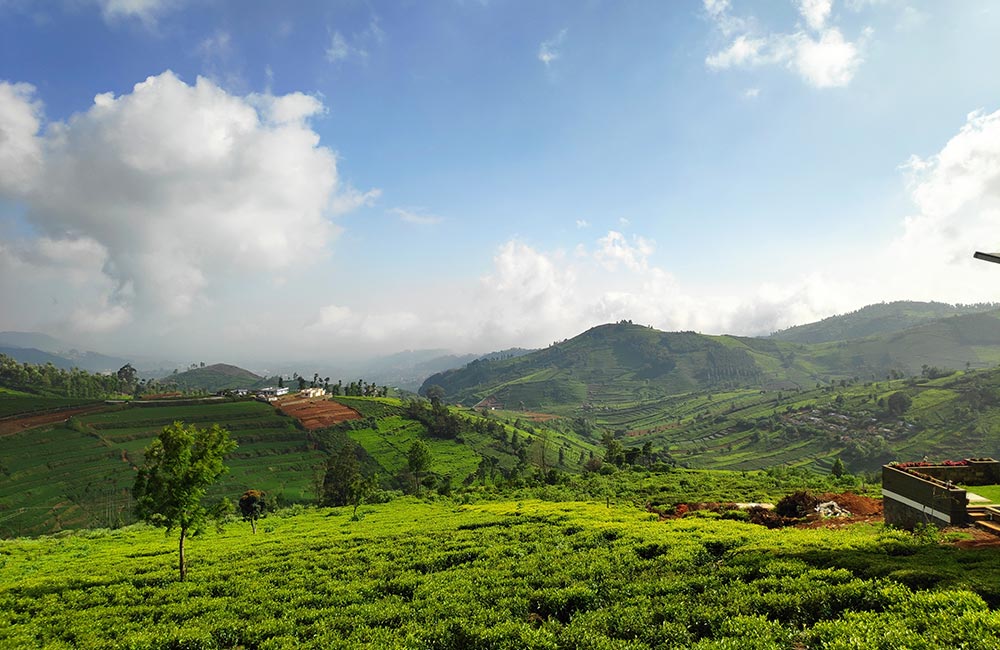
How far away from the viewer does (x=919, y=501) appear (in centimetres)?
2723

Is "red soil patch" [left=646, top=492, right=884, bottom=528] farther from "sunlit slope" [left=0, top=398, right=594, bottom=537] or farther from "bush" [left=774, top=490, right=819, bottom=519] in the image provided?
"sunlit slope" [left=0, top=398, right=594, bottom=537]

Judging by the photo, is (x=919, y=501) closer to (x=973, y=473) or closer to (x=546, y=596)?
(x=973, y=473)

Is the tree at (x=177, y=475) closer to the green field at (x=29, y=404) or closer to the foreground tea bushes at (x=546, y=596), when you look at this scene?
the foreground tea bushes at (x=546, y=596)

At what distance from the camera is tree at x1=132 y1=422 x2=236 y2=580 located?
2706 cm

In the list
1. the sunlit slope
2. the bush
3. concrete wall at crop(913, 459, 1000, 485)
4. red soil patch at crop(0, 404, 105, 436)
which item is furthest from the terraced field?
concrete wall at crop(913, 459, 1000, 485)

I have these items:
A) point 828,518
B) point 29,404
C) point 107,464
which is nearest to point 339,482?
point 107,464

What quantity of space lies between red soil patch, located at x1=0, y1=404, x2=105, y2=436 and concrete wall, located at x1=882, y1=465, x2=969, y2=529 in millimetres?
232052

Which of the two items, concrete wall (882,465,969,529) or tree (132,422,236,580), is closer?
concrete wall (882,465,969,529)

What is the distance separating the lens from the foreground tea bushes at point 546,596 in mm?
14156

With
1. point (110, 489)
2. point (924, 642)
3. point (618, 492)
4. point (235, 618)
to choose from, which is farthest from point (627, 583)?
point (110, 489)

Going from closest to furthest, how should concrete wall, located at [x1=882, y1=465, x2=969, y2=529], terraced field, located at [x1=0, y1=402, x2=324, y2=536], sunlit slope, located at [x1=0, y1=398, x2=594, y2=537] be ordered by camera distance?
1. concrete wall, located at [x1=882, y1=465, x2=969, y2=529]
2. terraced field, located at [x1=0, y1=402, x2=324, y2=536]
3. sunlit slope, located at [x1=0, y1=398, x2=594, y2=537]

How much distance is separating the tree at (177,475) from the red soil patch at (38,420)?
194 meters

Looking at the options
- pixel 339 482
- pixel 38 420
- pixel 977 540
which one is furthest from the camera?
pixel 38 420

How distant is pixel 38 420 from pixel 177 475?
209498mm
